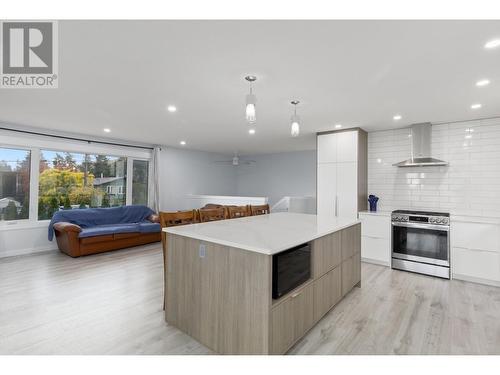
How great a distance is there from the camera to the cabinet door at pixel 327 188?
15.3 feet

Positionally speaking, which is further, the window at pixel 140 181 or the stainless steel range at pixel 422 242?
the window at pixel 140 181

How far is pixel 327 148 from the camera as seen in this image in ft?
15.6

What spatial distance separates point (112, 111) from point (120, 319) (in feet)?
8.98

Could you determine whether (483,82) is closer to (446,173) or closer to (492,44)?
(492,44)

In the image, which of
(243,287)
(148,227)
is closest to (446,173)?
(243,287)

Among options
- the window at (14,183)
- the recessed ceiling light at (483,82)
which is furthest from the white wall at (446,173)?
the window at (14,183)

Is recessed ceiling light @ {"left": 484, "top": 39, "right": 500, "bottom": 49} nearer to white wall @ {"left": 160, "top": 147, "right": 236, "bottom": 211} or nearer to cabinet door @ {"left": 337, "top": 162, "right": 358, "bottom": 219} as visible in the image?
cabinet door @ {"left": 337, "top": 162, "right": 358, "bottom": 219}

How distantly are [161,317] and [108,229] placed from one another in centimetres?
308

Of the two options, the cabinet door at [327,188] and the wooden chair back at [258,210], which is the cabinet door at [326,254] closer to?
the wooden chair back at [258,210]

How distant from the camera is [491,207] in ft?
12.5

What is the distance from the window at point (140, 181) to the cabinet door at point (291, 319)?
219 inches
